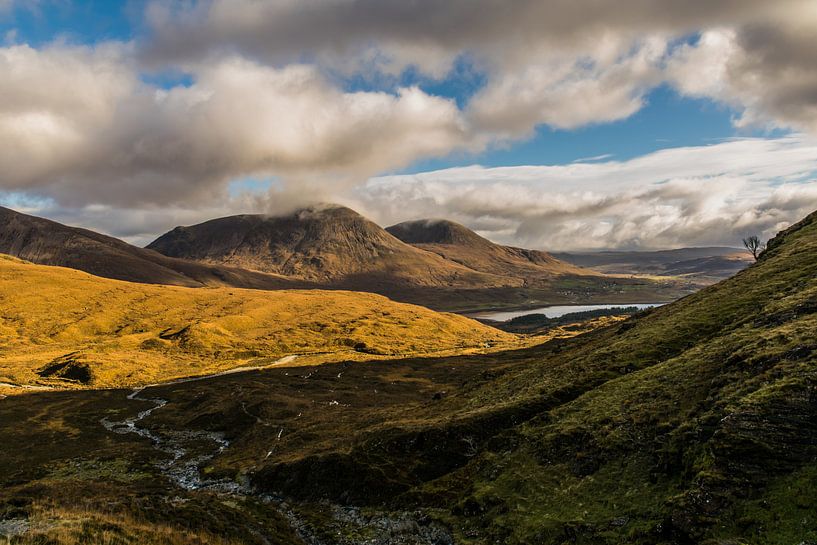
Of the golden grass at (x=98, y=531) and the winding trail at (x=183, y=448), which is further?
the winding trail at (x=183, y=448)

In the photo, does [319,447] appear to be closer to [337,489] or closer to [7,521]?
[337,489]

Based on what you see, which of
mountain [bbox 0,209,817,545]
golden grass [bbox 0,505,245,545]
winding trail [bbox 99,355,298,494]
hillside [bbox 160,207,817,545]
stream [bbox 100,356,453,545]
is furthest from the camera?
winding trail [bbox 99,355,298,494]

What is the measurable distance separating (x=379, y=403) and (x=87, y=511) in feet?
263

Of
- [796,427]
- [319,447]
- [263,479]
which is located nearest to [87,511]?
[263,479]

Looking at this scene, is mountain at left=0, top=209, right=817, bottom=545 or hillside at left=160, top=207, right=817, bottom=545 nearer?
hillside at left=160, top=207, right=817, bottom=545

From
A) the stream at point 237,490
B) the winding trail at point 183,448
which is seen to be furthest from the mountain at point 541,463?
the winding trail at point 183,448

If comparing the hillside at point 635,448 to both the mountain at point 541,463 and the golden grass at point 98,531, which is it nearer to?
the mountain at point 541,463

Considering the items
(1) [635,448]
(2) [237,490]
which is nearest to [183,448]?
(2) [237,490]

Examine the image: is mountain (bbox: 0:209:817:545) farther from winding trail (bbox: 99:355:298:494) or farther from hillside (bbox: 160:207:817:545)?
winding trail (bbox: 99:355:298:494)

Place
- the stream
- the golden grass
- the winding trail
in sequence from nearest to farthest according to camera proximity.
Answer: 1. the golden grass
2. the stream
3. the winding trail

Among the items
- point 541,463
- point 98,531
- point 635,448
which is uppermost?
point 98,531

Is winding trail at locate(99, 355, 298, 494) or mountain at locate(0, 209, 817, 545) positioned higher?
mountain at locate(0, 209, 817, 545)

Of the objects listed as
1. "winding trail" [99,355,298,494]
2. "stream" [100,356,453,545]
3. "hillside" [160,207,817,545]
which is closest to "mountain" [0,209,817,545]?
"hillside" [160,207,817,545]

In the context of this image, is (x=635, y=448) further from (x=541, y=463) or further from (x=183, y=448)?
(x=183, y=448)
